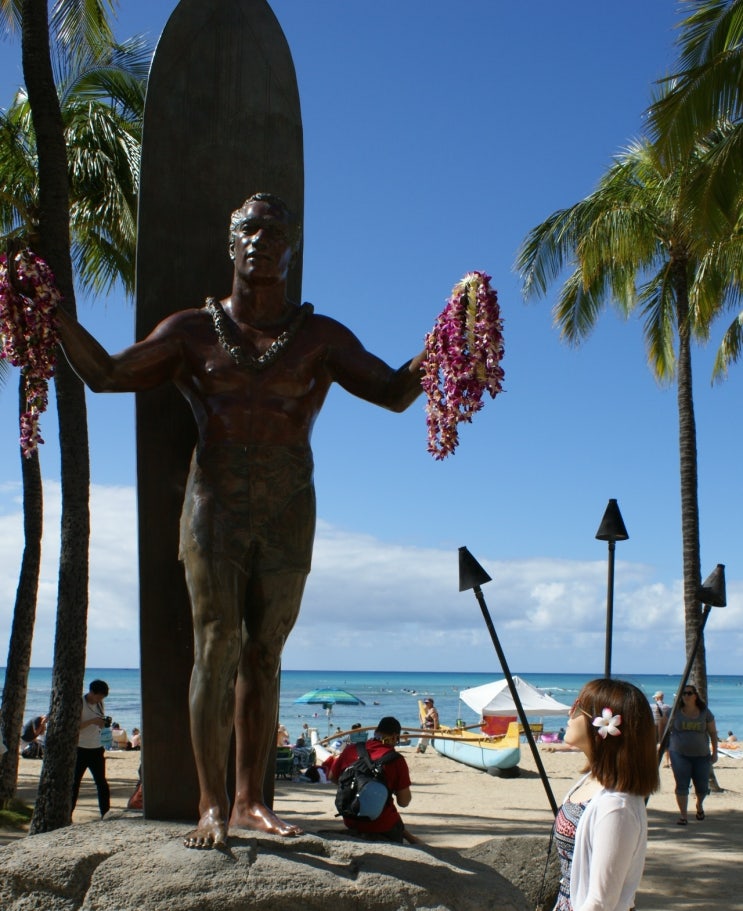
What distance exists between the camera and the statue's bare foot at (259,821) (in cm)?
399

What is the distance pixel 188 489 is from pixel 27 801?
35.5 feet

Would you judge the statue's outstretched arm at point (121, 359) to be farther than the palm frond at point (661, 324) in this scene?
No

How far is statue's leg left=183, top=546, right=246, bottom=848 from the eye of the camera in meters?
3.94

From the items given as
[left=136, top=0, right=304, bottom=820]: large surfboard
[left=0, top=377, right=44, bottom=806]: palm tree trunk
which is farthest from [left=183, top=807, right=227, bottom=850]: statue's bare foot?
[left=0, top=377, right=44, bottom=806]: palm tree trunk

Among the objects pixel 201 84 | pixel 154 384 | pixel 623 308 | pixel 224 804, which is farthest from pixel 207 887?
pixel 623 308

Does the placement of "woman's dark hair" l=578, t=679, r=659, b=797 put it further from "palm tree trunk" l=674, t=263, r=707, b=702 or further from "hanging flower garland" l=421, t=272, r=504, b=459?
"palm tree trunk" l=674, t=263, r=707, b=702

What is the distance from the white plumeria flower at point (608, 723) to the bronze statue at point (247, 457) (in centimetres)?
158

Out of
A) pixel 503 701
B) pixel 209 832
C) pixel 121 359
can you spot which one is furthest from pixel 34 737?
pixel 209 832

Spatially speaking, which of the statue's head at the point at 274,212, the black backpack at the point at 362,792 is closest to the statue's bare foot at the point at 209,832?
the statue's head at the point at 274,212

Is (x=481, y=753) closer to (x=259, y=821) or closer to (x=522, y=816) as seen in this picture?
(x=522, y=816)

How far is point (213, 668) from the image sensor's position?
400cm

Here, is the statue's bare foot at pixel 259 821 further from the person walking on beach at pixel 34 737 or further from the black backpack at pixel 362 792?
the person walking on beach at pixel 34 737

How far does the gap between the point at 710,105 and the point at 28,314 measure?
9481 mm

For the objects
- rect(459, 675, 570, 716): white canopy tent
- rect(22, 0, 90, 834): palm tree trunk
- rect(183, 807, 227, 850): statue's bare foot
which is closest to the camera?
rect(183, 807, 227, 850): statue's bare foot
